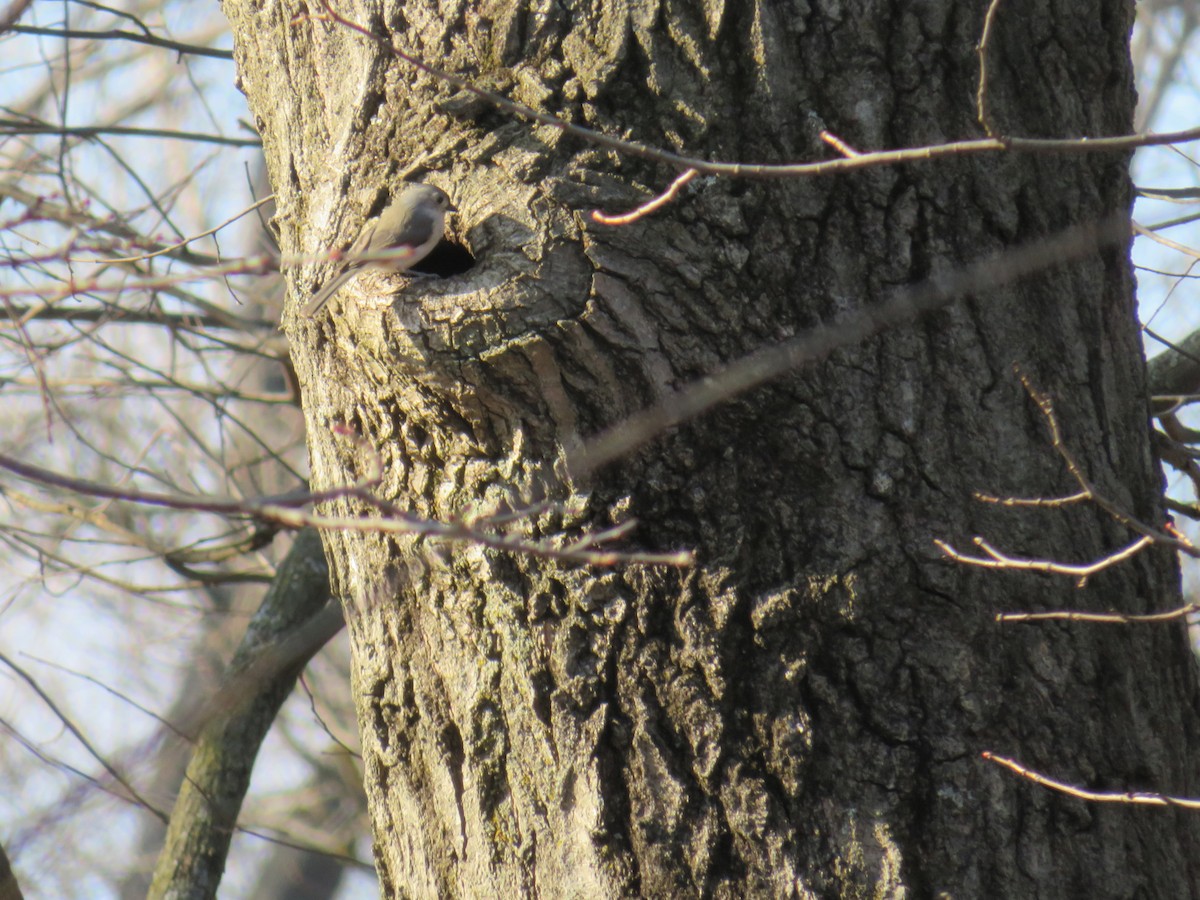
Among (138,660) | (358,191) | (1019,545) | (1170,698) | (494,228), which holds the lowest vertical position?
(1170,698)

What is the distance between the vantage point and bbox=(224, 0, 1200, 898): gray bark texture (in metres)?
1.68

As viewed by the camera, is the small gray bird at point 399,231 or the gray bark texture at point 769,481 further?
the small gray bird at point 399,231

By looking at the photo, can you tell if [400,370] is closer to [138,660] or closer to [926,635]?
[926,635]

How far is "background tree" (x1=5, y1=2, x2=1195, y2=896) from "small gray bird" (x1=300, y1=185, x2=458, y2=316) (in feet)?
0.14

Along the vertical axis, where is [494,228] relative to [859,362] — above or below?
above

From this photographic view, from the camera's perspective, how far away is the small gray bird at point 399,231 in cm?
182

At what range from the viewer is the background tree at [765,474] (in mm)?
1679

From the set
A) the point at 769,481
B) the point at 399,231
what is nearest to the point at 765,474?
the point at 769,481

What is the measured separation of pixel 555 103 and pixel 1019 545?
0.97 metres

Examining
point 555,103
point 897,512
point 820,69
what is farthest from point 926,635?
point 555,103

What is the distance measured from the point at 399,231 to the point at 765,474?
0.71m

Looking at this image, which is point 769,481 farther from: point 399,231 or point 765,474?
point 399,231

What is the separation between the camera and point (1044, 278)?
6.03 feet

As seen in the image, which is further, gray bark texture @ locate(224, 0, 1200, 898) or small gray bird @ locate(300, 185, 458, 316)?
small gray bird @ locate(300, 185, 458, 316)
